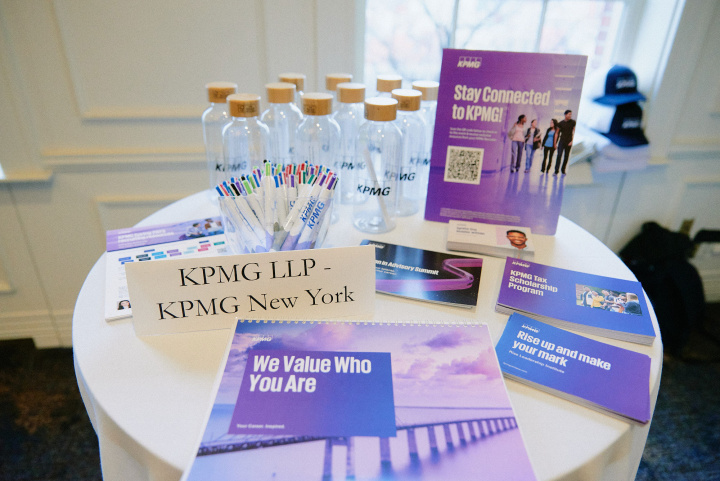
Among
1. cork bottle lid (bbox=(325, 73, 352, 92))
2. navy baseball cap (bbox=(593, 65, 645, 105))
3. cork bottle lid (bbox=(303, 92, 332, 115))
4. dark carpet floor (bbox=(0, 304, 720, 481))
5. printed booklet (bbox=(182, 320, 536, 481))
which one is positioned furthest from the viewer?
navy baseball cap (bbox=(593, 65, 645, 105))

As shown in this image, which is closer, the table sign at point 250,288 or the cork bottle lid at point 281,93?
the table sign at point 250,288

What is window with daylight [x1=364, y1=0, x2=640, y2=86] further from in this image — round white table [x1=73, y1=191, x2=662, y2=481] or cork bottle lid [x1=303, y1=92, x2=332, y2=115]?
round white table [x1=73, y1=191, x2=662, y2=481]

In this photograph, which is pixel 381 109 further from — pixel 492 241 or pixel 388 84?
pixel 492 241

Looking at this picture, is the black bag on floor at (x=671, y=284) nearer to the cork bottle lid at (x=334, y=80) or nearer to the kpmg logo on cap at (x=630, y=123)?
the kpmg logo on cap at (x=630, y=123)

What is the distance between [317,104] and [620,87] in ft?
4.38

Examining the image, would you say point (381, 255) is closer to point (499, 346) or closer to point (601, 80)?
point (499, 346)

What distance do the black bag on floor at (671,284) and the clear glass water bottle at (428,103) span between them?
3.98ft

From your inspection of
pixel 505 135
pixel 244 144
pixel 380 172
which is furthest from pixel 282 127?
pixel 505 135

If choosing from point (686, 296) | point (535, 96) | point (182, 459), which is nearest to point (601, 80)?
point (686, 296)

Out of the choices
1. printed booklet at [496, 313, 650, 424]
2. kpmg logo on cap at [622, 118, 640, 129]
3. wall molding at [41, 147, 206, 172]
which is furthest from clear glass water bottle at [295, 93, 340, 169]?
kpmg logo on cap at [622, 118, 640, 129]

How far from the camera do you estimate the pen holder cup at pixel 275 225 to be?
0.76 m

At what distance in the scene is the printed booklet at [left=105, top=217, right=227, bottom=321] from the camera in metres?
0.81

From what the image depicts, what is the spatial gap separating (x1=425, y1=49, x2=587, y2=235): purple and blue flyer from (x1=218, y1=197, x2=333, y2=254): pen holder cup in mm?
379

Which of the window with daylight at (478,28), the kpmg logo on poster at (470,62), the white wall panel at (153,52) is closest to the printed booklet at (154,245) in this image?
the kpmg logo on poster at (470,62)
